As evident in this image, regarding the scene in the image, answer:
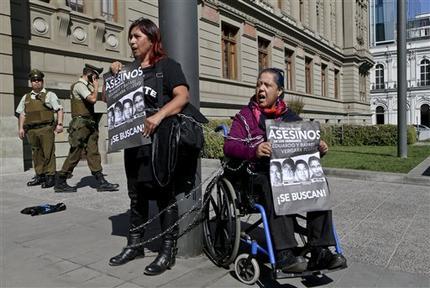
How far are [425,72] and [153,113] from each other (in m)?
84.6

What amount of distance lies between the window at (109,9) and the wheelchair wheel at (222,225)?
11624 mm

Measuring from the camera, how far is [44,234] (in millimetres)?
4723

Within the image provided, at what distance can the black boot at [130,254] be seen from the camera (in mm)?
3785

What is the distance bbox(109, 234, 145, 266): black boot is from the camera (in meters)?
3.79

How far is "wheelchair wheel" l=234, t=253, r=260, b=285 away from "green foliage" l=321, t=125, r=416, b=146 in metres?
19.1

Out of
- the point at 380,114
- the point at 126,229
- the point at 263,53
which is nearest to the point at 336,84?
the point at 263,53

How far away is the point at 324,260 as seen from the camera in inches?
130

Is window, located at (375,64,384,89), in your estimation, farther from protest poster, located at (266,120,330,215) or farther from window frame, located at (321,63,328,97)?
protest poster, located at (266,120,330,215)

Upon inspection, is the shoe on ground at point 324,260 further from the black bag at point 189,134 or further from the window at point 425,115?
the window at point 425,115

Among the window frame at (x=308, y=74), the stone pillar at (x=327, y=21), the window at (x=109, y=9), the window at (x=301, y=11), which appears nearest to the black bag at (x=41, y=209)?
the window at (x=109, y=9)

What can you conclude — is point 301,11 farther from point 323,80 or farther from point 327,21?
point 323,80

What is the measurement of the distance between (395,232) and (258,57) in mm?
21105

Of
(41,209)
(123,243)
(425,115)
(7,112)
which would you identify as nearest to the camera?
(123,243)

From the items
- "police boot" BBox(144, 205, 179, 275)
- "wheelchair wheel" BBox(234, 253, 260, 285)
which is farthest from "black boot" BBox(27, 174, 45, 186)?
"wheelchair wheel" BBox(234, 253, 260, 285)
